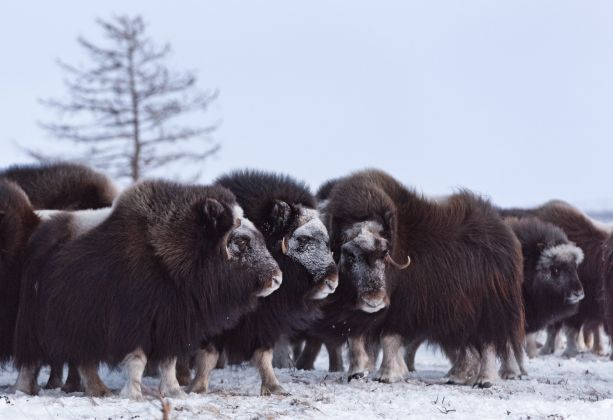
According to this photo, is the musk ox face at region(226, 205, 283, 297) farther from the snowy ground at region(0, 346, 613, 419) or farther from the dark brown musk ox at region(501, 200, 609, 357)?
the dark brown musk ox at region(501, 200, 609, 357)

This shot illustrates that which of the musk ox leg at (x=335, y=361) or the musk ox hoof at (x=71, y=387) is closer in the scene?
the musk ox hoof at (x=71, y=387)

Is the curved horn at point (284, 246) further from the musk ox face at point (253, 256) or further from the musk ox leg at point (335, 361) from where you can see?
the musk ox leg at point (335, 361)

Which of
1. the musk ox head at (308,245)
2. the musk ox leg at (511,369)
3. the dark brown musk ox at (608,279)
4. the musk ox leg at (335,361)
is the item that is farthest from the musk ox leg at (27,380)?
the dark brown musk ox at (608,279)

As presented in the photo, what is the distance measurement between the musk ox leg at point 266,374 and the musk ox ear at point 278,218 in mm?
780

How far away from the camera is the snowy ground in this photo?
4.58m

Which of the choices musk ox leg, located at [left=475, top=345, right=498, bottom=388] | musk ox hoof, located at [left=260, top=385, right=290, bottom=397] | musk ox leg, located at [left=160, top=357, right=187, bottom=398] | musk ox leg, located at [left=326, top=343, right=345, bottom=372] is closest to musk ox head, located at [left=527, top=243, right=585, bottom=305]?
musk ox leg, located at [left=475, top=345, right=498, bottom=388]

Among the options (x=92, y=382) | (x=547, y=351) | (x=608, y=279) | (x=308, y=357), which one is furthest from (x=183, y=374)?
(x=547, y=351)

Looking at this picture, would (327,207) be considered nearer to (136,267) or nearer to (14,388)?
(136,267)

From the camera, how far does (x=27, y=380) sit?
19.0ft

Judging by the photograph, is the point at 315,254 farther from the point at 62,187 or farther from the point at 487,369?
the point at 62,187

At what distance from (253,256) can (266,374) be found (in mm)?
794

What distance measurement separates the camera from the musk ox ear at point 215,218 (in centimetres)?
549

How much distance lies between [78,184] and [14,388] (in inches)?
72.8

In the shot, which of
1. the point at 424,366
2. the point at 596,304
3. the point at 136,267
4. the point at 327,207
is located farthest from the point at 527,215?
the point at 136,267
